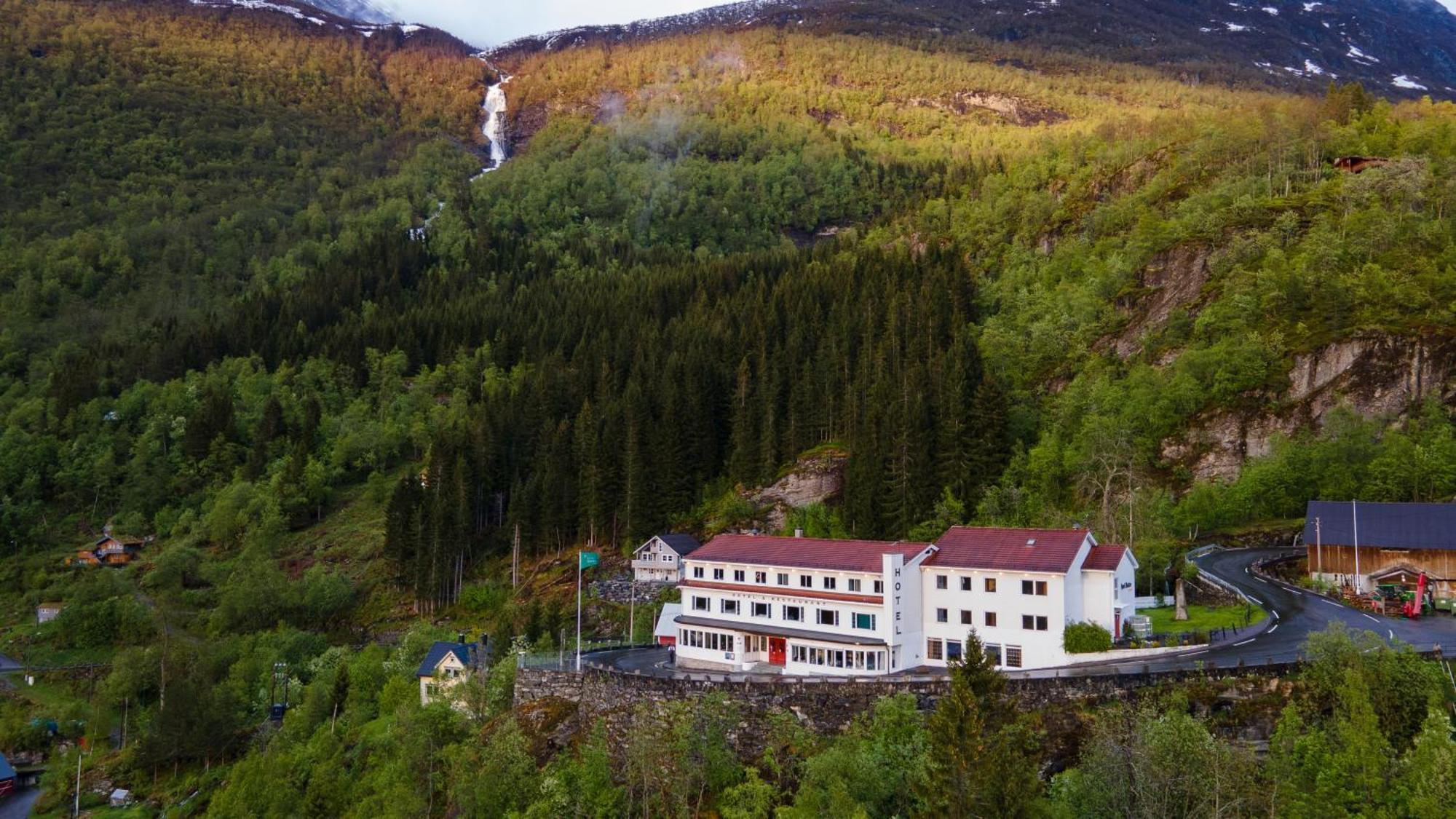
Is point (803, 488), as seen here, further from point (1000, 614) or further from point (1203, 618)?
point (1203, 618)

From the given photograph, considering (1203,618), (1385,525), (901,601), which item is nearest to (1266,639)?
(1203,618)

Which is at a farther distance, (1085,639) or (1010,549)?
(1010,549)

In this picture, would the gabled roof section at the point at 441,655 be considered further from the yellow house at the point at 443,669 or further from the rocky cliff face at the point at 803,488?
the rocky cliff face at the point at 803,488

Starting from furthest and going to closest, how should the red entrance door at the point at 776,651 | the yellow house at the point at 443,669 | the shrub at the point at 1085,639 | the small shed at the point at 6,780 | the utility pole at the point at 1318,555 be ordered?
1. the small shed at the point at 6,780
2. the yellow house at the point at 443,669
3. the utility pole at the point at 1318,555
4. the red entrance door at the point at 776,651
5. the shrub at the point at 1085,639

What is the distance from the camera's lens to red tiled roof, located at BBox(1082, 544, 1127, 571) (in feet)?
152

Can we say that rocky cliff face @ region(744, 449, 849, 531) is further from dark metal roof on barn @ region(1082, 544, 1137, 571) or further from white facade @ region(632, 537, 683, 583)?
dark metal roof on barn @ region(1082, 544, 1137, 571)

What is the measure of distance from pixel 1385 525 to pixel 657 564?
48.7 m

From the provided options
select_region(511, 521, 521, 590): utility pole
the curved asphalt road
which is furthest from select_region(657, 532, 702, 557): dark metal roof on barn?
the curved asphalt road

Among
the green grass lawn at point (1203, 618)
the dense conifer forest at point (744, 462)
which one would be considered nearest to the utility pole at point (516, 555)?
the dense conifer forest at point (744, 462)

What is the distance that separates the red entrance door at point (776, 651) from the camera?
51.6m

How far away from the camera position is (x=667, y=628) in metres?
64.8

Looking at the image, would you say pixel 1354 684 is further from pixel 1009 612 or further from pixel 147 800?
pixel 147 800

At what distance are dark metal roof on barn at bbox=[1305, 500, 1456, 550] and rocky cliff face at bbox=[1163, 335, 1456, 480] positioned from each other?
1688cm

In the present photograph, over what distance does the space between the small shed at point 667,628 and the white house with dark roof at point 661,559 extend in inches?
372
